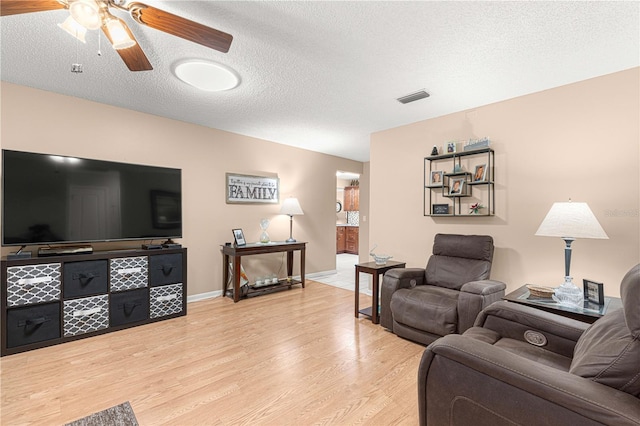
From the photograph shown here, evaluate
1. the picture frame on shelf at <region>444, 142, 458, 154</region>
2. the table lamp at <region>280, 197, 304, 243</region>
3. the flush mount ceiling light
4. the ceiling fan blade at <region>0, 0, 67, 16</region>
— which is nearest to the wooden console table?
the table lamp at <region>280, 197, 304, 243</region>

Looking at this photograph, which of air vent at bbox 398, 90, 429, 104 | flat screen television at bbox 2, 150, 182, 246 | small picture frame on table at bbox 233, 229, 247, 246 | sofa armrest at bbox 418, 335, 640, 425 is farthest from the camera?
small picture frame on table at bbox 233, 229, 247, 246

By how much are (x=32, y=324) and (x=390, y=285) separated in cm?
324

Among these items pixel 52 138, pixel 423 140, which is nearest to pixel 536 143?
pixel 423 140

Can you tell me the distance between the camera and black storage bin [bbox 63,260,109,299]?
2701mm

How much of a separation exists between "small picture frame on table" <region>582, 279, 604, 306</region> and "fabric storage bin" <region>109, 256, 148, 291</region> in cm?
395

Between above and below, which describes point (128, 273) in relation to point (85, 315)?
above

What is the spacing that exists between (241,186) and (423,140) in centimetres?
267

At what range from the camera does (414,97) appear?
2988mm

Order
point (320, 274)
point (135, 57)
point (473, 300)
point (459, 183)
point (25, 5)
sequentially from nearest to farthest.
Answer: point (25, 5)
point (135, 57)
point (473, 300)
point (459, 183)
point (320, 274)

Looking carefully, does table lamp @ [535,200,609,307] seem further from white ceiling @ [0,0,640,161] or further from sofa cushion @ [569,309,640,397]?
white ceiling @ [0,0,640,161]

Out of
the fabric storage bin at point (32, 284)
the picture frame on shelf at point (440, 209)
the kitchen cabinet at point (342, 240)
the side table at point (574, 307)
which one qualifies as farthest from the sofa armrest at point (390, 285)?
the kitchen cabinet at point (342, 240)

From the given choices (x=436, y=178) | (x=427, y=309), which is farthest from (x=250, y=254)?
(x=436, y=178)

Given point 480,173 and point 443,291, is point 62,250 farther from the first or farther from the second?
point 480,173

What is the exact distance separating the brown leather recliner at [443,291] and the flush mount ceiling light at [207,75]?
242 cm
